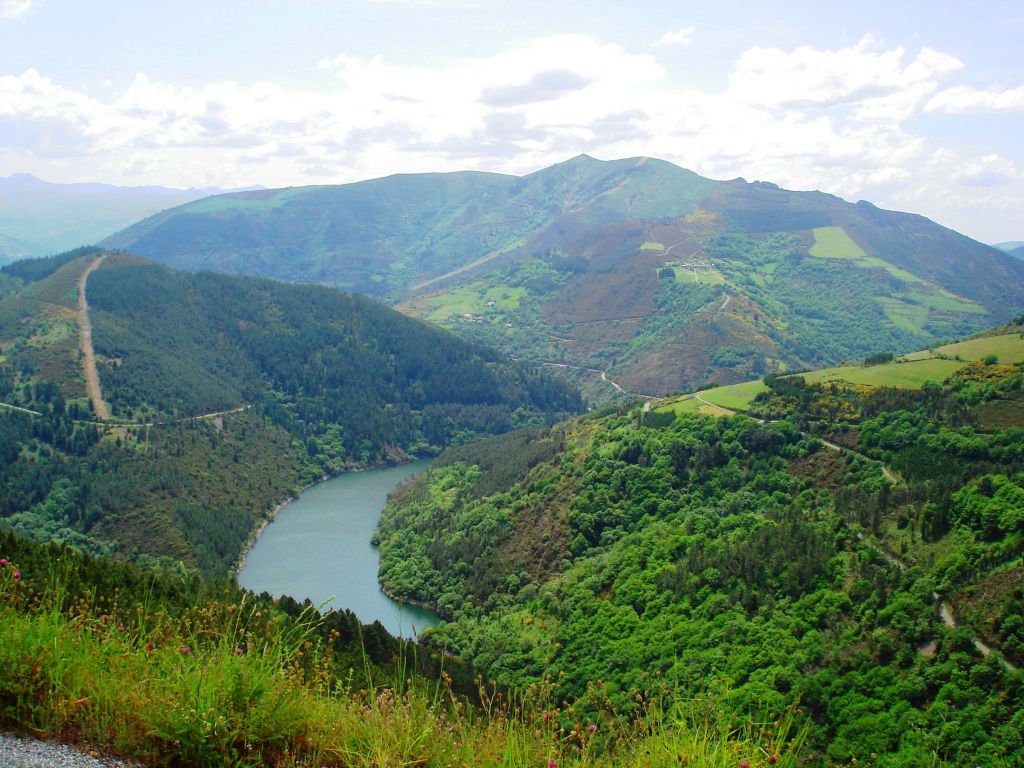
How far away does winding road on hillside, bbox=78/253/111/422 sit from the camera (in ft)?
212

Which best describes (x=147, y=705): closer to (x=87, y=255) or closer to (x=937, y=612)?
(x=937, y=612)

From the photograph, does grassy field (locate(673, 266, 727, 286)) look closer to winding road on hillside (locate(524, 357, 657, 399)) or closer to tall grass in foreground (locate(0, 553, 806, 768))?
winding road on hillside (locate(524, 357, 657, 399))

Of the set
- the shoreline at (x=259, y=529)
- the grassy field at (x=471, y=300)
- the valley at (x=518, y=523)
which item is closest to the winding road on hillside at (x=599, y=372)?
the valley at (x=518, y=523)

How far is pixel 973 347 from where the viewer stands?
167 feet

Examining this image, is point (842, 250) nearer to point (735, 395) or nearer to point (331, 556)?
point (735, 395)

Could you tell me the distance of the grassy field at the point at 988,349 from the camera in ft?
149

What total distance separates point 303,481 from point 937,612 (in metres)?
58.1

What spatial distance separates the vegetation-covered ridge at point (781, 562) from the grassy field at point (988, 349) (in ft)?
10.3

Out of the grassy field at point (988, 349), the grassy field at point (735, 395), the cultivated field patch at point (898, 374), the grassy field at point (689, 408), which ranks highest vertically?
the grassy field at point (988, 349)

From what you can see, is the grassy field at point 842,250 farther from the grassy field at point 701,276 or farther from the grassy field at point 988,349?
the grassy field at point 988,349

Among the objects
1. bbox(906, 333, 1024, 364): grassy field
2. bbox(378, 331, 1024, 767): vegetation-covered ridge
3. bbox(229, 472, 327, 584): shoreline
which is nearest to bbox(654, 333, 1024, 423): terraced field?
bbox(906, 333, 1024, 364): grassy field

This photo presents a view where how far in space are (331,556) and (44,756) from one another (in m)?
50.0

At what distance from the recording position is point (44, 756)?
5.43 meters

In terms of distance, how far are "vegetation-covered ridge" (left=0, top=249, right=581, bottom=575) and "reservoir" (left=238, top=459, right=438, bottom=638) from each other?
6.96 feet
